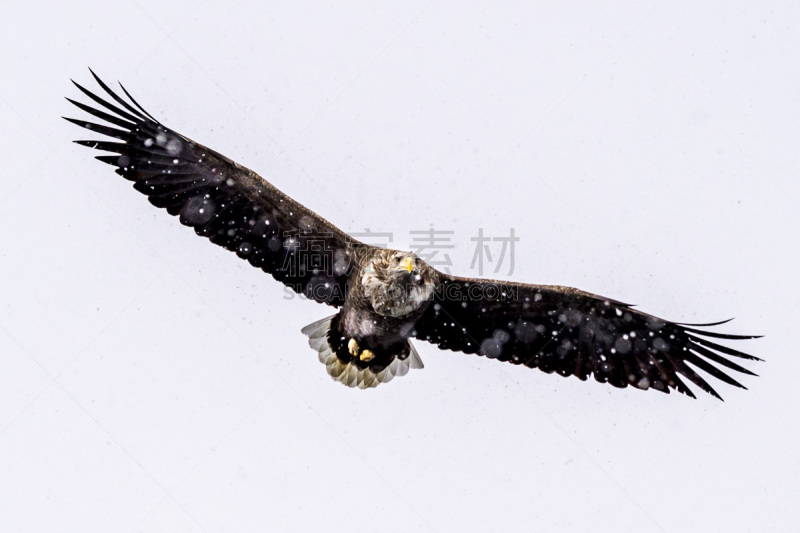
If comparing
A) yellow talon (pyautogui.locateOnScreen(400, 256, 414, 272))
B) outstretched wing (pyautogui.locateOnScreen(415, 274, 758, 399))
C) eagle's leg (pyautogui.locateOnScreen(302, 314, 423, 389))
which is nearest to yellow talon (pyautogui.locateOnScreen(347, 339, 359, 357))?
eagle's leg (pyautogui.locateOnScreen(302, 314, 423, 389))

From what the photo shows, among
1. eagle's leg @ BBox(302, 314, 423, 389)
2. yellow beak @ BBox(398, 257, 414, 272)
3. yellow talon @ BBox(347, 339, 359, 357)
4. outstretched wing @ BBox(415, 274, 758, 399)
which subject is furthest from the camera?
eagle's leg @ BBox(302, 314, 423, 389)

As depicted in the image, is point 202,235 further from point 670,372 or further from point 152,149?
point 670,372

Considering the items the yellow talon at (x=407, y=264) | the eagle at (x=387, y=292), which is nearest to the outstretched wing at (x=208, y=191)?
the eagle at (x=387, y=292)

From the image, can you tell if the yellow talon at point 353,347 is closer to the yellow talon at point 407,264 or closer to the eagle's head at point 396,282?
the eagle's head at point 396,282

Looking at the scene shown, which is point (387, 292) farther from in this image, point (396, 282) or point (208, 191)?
point (208, 191)

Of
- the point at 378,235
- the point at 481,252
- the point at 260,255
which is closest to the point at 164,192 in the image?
the point at 260,255

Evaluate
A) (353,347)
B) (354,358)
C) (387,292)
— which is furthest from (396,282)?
(354,358)

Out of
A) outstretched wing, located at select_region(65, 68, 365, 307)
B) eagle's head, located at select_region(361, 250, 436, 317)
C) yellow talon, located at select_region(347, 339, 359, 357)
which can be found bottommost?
yellow talon, located at select_region(347, 339, 359, 357)

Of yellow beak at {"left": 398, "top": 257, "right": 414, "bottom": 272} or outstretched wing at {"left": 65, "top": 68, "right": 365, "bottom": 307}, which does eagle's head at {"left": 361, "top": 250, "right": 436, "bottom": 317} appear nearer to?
yellow beak at {"left": 398, "top": 257, "right": 414, "bottom": 272}

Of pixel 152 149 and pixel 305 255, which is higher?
pixel 152 149
